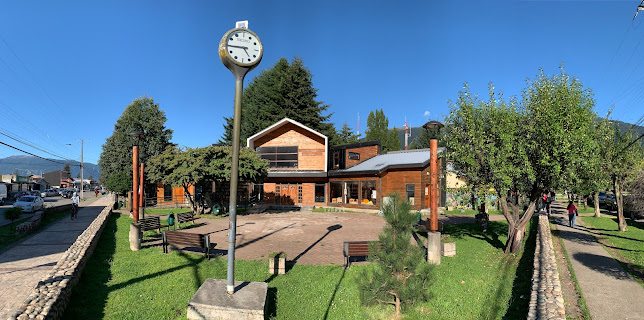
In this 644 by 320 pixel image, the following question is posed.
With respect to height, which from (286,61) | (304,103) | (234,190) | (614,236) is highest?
(286,61)

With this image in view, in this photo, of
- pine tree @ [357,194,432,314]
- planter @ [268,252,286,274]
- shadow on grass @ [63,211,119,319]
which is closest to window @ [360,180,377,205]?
planter @ [268,252,286,274]

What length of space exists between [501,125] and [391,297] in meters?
8.39

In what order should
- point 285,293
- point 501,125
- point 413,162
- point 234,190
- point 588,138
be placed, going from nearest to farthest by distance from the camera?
point 234,190
point 285,293
point 588,138
point 501,125
point 413,162

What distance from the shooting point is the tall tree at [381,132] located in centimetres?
6469

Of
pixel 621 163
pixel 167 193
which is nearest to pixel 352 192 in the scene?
pixel 621 163

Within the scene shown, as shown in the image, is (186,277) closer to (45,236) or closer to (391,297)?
(391,297)

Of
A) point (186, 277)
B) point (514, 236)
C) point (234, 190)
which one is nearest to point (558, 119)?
point (514, 236)

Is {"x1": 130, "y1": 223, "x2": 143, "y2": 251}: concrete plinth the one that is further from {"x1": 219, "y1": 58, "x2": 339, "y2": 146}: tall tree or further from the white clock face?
{"x1": 219, "y1": 58, "x2": 339, "y2": 146}: tall tree

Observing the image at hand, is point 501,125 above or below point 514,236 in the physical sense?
above

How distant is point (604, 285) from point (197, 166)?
66.2ft

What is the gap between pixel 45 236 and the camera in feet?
50.3

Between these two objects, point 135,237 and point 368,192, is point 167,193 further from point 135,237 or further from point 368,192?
point 135,237

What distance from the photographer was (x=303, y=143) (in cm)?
3056

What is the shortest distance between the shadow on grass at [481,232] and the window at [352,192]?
10.2 meters
